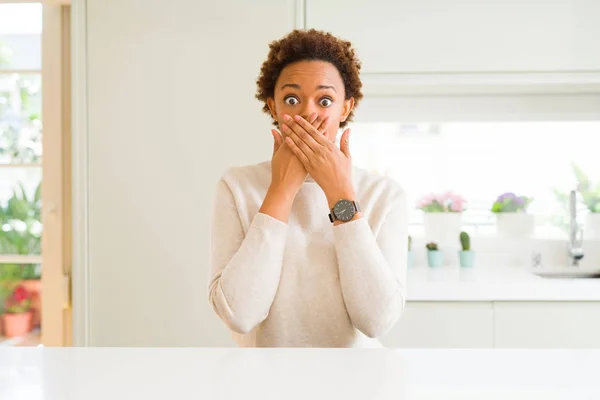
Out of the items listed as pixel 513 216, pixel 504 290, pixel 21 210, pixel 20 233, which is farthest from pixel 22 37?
pixel 513 216

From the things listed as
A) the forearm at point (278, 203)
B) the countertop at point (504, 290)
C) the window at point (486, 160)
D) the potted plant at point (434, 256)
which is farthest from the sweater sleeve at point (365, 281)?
the window at point (486, 160)

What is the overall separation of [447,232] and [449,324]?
2.31 ft

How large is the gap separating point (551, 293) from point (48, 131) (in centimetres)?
215

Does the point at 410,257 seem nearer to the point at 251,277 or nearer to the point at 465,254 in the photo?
the point at 465,254

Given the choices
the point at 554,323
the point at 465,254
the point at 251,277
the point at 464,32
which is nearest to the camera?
the point at 251,277

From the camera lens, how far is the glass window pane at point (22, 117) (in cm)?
266

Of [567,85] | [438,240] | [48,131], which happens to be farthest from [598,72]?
[48,131]

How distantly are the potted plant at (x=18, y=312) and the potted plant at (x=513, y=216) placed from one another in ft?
7.17

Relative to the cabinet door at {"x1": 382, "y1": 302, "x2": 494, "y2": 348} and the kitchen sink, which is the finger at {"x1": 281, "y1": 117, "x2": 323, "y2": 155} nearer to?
the cabinet door at {"x1": 382, "y1": 302, "x2": 494, "y2": 348}

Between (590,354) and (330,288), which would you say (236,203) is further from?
(590,354)

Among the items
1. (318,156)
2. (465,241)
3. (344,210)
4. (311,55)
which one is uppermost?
(311,55)

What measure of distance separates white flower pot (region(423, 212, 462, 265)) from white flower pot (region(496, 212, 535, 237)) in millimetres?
207

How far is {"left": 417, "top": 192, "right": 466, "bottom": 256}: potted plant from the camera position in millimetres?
2914

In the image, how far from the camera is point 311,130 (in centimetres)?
129
